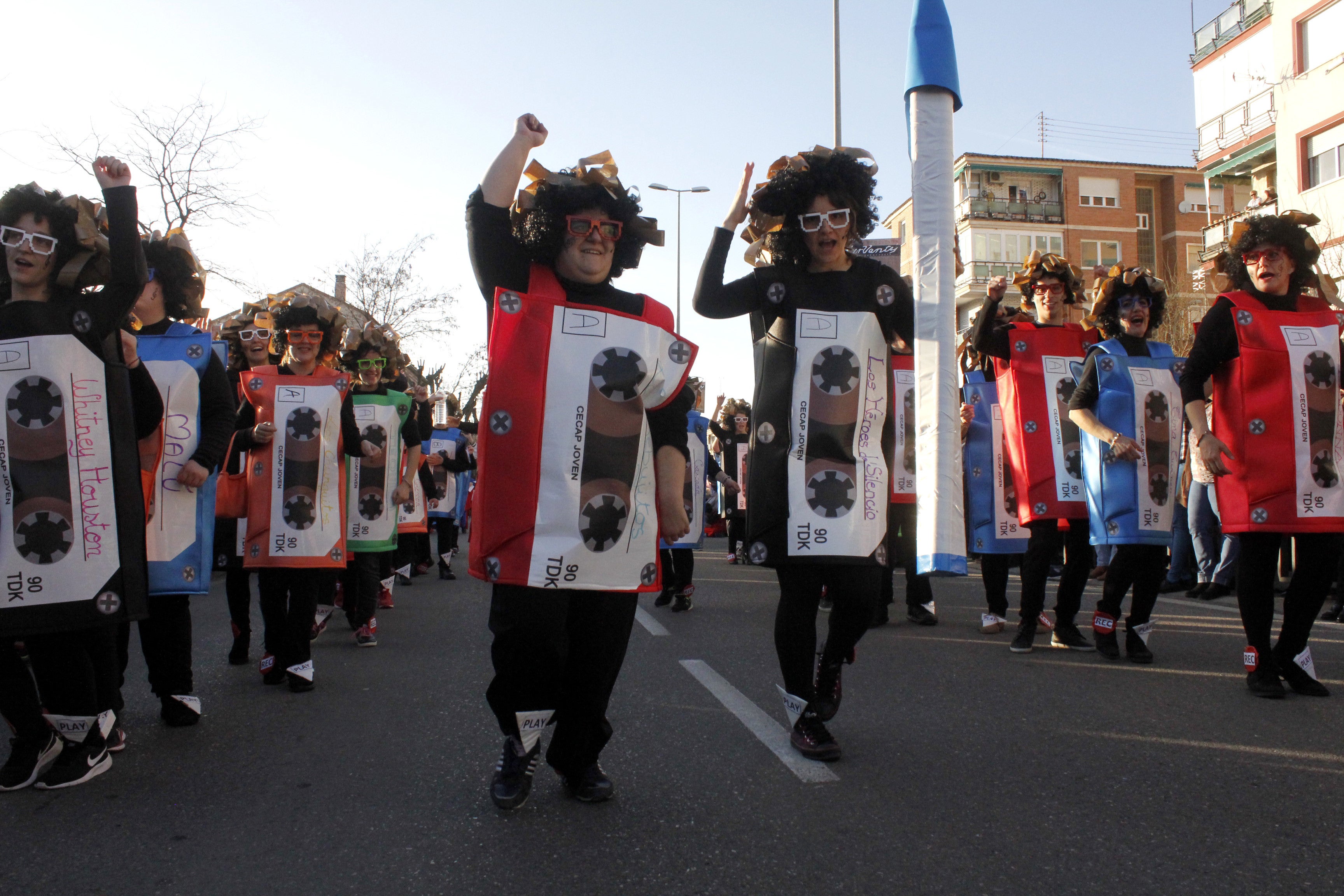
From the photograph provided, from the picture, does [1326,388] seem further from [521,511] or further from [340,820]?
[340,820]

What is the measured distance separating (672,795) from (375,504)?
4990mm

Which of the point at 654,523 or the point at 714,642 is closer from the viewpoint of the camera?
the point at 654,523

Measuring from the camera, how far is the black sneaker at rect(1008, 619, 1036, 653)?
6.56m

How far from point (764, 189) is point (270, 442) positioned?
3.20 meters

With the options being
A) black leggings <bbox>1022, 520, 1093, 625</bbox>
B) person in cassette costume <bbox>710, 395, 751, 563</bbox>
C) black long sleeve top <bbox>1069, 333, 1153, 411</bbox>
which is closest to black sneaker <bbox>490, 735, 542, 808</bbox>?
A: black leggings <bbox>1022, 520, 1093, 625</bbox>

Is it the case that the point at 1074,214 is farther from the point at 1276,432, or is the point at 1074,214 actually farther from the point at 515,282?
the point at 515,282

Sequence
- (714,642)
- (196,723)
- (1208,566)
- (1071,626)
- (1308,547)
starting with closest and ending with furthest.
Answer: (196,723), (1308,547), (1071,626), (714,642), (1208,566)

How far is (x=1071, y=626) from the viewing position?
673 cm

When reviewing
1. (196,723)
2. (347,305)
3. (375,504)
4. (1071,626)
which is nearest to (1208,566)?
(1071,626)

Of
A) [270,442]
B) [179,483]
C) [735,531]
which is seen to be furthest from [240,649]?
[735,531]

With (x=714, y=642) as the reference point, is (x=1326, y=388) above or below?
above

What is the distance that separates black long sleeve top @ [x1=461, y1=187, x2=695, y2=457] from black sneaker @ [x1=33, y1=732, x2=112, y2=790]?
208cm

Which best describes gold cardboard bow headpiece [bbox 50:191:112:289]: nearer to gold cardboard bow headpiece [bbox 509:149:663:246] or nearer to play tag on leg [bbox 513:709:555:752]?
gold cardboard bow headpiece [bbox 509:149:663:246]

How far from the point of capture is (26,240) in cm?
390
